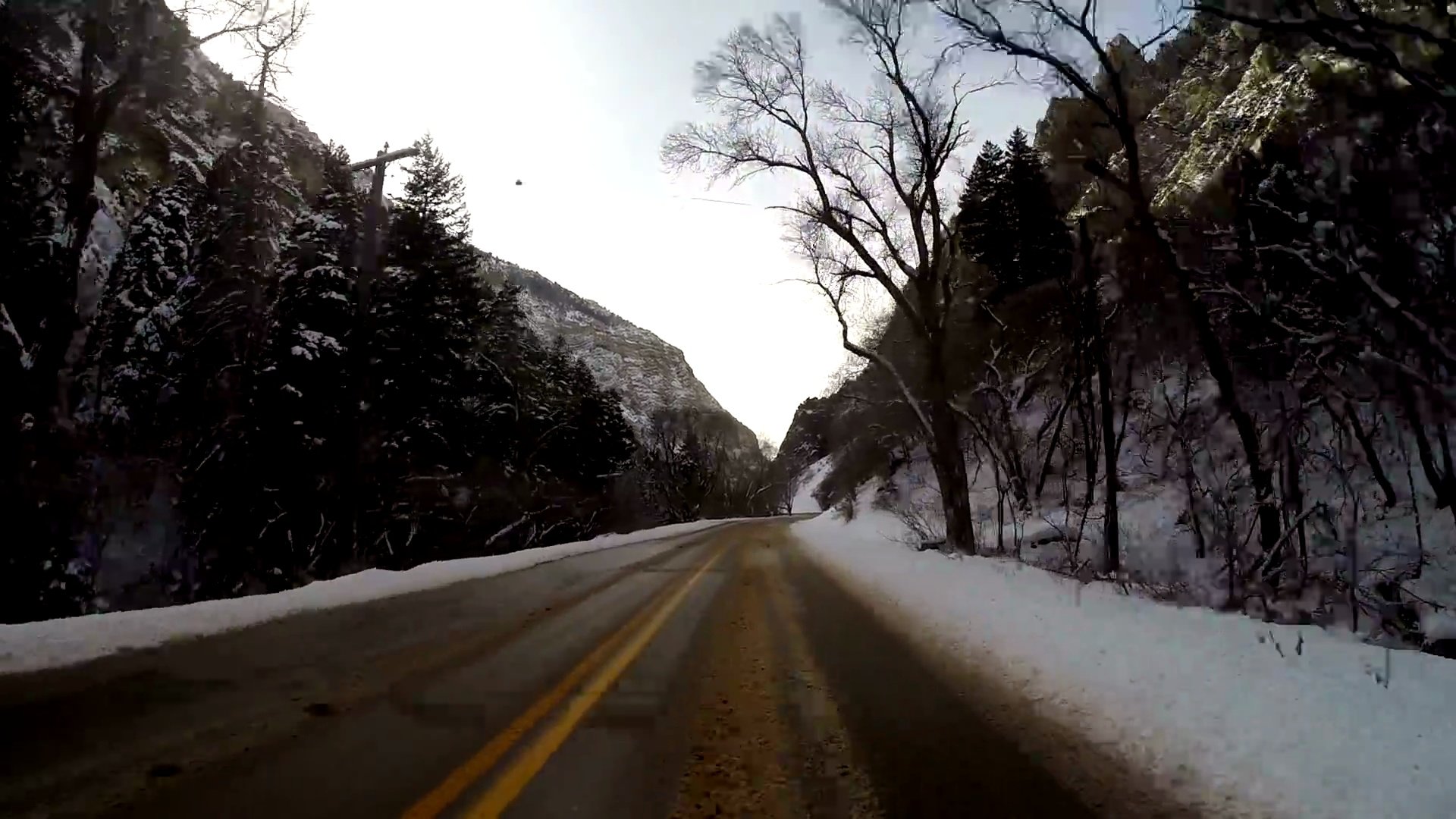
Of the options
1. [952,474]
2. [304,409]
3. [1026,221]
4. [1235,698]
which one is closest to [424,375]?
[304,409]

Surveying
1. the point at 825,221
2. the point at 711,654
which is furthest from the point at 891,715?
the point at 825,221

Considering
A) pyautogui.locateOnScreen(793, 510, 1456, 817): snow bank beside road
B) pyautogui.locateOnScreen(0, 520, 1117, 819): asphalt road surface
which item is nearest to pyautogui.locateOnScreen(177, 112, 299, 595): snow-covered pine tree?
pyautogui.locateOnScreen(0, 520, 1117, 819): asphalt road surface

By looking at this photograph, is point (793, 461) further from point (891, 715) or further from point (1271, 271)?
point (891, 715)

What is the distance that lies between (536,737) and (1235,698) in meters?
3.93

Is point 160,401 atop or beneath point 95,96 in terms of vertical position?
beneath

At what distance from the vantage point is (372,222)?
36.6 ft

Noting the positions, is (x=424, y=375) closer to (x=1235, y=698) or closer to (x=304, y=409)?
(x=304, y=409)

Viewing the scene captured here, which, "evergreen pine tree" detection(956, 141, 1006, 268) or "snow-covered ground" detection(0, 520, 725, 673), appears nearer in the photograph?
"snow-covered ground" detection(0, 520, 725, 673)

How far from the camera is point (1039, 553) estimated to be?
61.0 ft

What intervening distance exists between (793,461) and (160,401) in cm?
9248

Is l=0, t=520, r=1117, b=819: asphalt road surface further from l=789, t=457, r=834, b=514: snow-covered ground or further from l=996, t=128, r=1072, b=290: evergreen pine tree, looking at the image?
l=789, t=457, r=834, b=514: snow-covered ground

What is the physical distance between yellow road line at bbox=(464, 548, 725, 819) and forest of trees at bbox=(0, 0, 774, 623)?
697cm

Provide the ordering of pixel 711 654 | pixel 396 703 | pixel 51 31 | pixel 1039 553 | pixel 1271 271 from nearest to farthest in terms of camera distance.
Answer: pixel 396 703
pixel 711 654
pixel 51 31
pixel 1271 271
pixel 1039 553

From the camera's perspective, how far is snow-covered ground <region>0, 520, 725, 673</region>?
4.88 m
